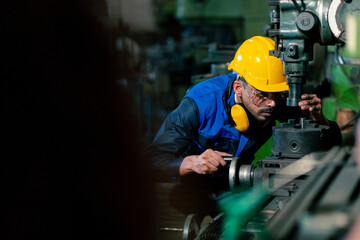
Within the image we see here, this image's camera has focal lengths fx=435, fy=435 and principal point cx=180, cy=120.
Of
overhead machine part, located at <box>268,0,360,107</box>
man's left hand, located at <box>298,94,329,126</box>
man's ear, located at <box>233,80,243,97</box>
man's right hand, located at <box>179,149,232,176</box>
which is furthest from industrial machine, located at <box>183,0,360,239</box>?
man's ear, located at <box>233,80,243,97</box>

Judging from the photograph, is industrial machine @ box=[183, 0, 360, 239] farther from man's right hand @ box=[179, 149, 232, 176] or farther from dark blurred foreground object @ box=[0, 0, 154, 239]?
dark blurred foreground object @ box=[0, 0, 154, 239]

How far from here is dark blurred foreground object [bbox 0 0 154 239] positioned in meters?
1.59

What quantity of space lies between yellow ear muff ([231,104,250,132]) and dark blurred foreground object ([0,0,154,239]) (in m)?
0.64

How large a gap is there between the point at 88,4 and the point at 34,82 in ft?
3.43

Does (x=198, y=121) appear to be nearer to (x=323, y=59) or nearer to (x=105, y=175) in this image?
(x=105, y=175)

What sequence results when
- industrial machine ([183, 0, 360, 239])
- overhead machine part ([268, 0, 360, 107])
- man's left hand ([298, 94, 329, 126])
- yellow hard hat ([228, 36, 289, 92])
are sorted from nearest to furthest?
industrial machine ([183, 0, 360, 239]), overhead machine part ([268, 0, 360, 107]), man's left hand ([298, 94, 329, 126]), yellow hard hat ([228, 36, 289, 92])

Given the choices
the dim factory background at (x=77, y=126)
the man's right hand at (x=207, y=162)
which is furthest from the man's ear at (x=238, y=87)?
the man's right hand at (x=207, y=162)

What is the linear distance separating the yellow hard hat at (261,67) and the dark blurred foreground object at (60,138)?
829mm

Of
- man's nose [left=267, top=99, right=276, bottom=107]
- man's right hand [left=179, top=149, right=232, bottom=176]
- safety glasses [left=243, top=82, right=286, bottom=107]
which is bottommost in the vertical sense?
man's right hand [left=179, top=149, right=232, bottom=176]

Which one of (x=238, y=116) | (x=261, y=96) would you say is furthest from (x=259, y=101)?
(x=238, y=116)

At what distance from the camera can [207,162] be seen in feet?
5.65

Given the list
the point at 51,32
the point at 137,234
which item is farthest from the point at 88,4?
the point at 137,234

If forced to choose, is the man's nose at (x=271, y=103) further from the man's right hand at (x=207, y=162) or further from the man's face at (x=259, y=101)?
the man's right hand at (x=207, y=162)

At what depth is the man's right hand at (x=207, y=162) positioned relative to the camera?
1.69 metres
